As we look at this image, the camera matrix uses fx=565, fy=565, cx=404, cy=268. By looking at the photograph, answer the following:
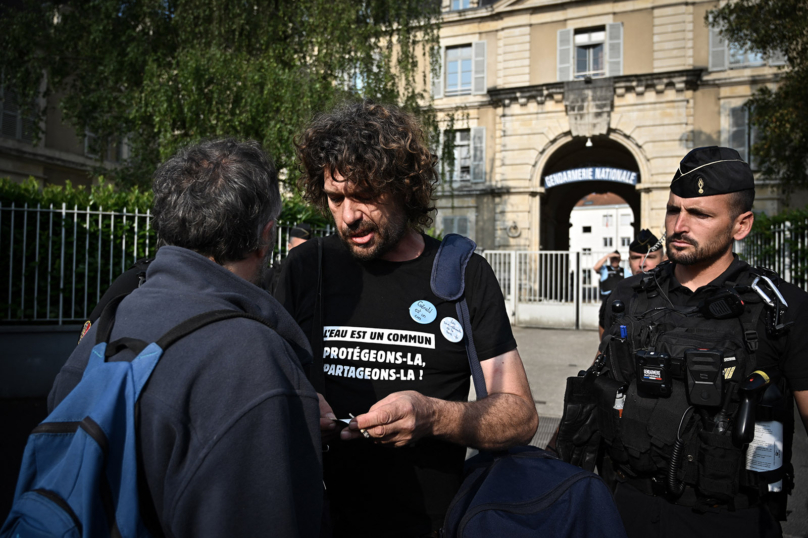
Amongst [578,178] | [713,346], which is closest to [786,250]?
[578,178]

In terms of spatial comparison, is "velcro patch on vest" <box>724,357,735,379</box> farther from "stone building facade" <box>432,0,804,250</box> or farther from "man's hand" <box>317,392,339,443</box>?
"stone building facade" <box>432,0,804,250</box>

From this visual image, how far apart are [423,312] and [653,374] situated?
1.01m

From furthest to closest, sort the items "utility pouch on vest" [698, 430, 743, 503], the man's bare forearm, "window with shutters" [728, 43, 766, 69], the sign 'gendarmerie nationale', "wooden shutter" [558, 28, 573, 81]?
"wooden shutter" [558, 28, 573, 81]
the sign 'gendarmerie nationale'
"window with shutters" [728, 43, 766, 69]
"utility pouch on vest" [698, 430, 743, 503]
the man's bare forearm

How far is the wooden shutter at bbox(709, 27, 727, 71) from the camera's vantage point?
17.4m

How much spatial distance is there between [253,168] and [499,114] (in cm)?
1936

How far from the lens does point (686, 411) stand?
83.0 inches

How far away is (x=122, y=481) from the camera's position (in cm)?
102

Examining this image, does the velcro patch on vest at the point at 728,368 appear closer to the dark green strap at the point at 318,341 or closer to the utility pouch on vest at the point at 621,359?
the utility pouch on vest at the point at 621,359

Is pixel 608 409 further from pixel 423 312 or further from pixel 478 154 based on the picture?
pixel 478 154

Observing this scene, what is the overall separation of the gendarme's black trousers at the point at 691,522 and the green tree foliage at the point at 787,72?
33.3 feet

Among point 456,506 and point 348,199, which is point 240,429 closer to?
point 456,506

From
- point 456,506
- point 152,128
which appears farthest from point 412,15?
point 456,506

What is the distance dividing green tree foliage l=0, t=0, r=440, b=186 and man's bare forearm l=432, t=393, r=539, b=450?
8.63m

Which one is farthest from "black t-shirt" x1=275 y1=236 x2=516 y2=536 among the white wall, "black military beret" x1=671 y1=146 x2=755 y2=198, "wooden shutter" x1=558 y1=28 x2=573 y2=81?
the white wall
